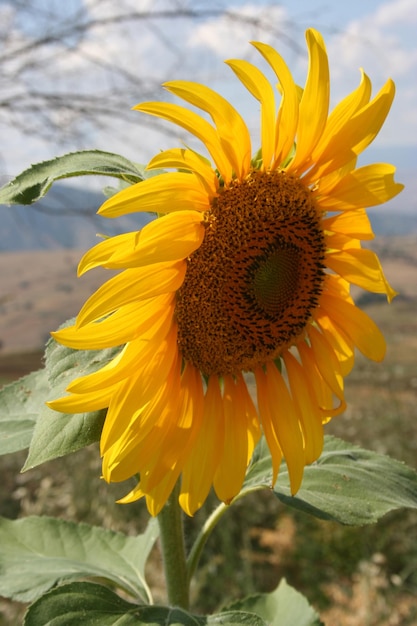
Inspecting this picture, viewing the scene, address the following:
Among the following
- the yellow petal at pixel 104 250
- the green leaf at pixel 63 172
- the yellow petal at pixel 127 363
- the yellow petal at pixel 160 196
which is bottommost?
the yellow petal at pixel 127 363

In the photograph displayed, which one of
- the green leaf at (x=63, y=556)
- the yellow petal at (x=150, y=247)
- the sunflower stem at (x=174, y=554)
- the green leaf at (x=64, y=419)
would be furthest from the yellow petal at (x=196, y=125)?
the green leaf at (x=63, y=556)

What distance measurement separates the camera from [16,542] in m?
1.40

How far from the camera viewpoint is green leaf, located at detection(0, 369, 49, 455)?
1.13 m

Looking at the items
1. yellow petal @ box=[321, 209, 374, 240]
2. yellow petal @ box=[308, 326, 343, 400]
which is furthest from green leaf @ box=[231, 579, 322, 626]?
yellow petal @ box=[321, 209, 374, 240]

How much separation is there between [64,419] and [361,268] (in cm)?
54

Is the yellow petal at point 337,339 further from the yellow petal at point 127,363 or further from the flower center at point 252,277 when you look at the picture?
the yellow petal at point 127,363

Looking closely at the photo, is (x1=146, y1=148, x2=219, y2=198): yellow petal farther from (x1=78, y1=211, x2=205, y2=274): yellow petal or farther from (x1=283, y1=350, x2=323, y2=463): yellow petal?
(x1=283, y1=350, x2=323, y2=463): yellow petal

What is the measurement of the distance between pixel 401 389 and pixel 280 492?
28.8 feet

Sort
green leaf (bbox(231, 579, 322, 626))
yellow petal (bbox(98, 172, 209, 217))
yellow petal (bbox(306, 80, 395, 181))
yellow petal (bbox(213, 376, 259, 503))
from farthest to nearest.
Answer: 1. green leaf (bbox(231, 579, 322, 626))
2. yellow petal (bbox(213, 376, 259, 503))
3. yellow petal (bbox(306, 80, 395, 181))
4. yellow petal (bbox(98, 172, 209, 217))

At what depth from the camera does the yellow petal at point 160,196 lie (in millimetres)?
858

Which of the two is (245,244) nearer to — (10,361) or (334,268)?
(334,268)

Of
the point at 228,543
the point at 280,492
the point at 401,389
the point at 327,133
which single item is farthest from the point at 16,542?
the point at 401,389

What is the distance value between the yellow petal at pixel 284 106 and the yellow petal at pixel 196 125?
10cm

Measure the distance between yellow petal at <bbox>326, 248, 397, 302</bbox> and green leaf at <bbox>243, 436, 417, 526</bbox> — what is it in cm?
33
